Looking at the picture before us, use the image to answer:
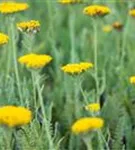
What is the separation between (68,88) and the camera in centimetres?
229

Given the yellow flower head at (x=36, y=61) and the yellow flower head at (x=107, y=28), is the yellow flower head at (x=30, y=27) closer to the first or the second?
Result: the yellow flower head at (x=36, y=61)

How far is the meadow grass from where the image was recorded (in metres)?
1.72

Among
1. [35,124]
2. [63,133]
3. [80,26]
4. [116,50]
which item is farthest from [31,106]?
[80,26]

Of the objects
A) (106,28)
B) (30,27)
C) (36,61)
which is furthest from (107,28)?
(36,61)

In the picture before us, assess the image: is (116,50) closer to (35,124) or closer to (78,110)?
(78,110)

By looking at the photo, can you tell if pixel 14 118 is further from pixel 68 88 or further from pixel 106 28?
pixel 106 28

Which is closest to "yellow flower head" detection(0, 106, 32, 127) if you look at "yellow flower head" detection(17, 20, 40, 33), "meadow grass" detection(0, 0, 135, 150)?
"meadow grass" detection(0, 0, 135, 150)

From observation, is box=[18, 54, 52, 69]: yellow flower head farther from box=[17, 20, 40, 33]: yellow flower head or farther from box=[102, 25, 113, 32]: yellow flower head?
box=[102, 25, 113, 32]: yellow flower head

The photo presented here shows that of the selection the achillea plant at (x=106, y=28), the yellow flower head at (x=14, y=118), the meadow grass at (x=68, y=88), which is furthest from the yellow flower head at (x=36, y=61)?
the achillea plant at (x=106, y=28)

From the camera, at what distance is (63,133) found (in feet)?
6.78

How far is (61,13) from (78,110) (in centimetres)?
159

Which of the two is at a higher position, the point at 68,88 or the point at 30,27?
the point at 30,27

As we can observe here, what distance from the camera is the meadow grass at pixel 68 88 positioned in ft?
5.65

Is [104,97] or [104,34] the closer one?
[104,97]
